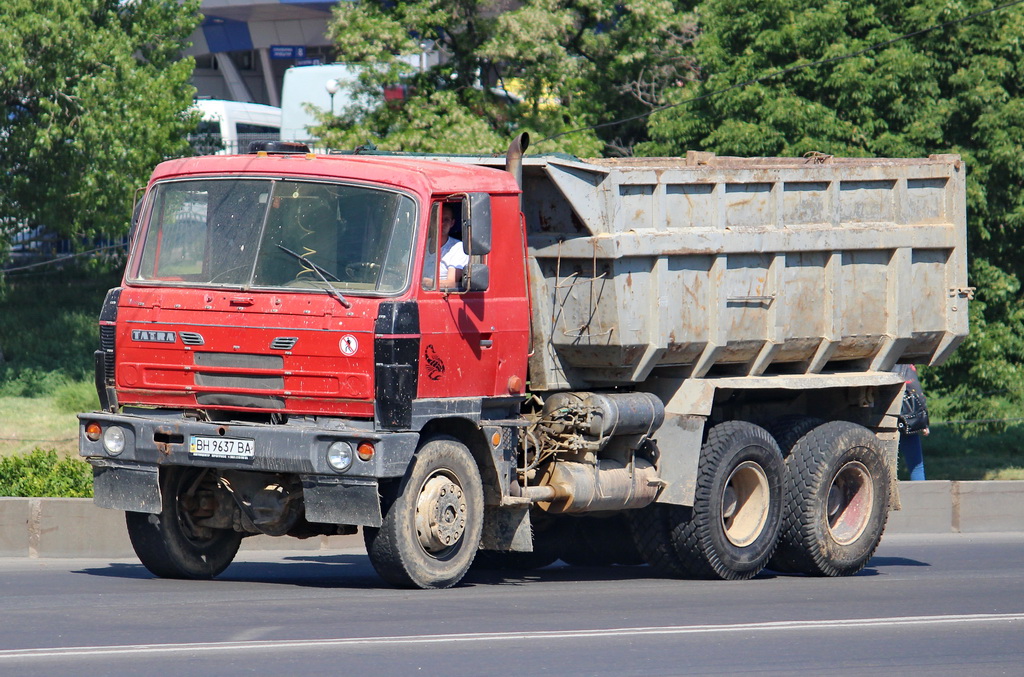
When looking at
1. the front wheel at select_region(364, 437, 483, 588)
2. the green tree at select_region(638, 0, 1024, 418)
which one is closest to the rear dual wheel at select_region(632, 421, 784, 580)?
the front wheel at select_region(364, 437, 483, 588)

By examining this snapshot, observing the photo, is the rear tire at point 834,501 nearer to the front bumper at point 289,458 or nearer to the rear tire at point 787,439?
the rear tire at point 787,439

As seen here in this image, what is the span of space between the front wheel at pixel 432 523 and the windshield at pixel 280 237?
1.16 m

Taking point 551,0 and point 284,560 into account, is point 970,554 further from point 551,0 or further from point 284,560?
A: point 551,0

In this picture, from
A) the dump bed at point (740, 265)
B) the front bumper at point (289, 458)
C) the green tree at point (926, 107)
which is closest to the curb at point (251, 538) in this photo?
the front bumper at point (289, 458)

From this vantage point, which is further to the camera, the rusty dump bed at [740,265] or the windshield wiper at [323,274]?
the rusty dump bed at [740,265]

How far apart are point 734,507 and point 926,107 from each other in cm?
932

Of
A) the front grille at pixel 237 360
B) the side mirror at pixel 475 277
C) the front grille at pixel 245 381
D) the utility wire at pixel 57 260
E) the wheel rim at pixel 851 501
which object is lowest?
the wheel rim at pixel 851 501

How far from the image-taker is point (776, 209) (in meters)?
11.3

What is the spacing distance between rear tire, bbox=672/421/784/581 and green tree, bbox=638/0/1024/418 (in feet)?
26.2

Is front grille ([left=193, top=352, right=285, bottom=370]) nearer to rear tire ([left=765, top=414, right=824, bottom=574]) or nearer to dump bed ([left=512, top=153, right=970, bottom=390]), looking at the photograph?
Answer: dump bed ([left=512, top=153, right=970, bottom=390])

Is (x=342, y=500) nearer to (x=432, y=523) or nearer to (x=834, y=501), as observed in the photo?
(x=432, y=523)

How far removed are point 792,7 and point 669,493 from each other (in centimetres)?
1136

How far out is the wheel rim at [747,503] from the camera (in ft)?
37.0

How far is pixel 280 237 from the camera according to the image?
9.18 meters
